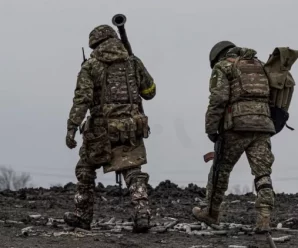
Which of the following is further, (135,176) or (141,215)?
(135,176)

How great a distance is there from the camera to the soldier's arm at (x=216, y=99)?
375 inches

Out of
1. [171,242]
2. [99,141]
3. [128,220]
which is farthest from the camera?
[128,220]

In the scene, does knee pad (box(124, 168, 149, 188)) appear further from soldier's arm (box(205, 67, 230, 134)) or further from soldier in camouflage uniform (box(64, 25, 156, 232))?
soldier's arm (box(205, 67, 230, 134))

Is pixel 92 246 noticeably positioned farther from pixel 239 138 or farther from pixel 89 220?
pixel 239 138

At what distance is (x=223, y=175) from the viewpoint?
32.3 ft

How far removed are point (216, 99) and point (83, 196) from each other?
1.92m

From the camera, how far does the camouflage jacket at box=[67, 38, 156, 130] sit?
9258mm

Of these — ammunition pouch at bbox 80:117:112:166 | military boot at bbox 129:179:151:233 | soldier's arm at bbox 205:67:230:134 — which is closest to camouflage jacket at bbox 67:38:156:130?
ammunition pouch at bbox 80:117:112:166

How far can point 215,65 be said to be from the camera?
966 centimetres

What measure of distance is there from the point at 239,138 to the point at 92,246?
2398 millimetres

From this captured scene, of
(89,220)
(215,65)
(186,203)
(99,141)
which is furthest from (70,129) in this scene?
(186,203)

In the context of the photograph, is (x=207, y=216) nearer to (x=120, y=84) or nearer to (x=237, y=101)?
(x=237, y=101)

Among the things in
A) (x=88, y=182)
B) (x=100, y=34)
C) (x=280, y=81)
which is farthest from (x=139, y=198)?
(x=280, y=81)

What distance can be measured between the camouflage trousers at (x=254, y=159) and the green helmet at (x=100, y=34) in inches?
71.6
